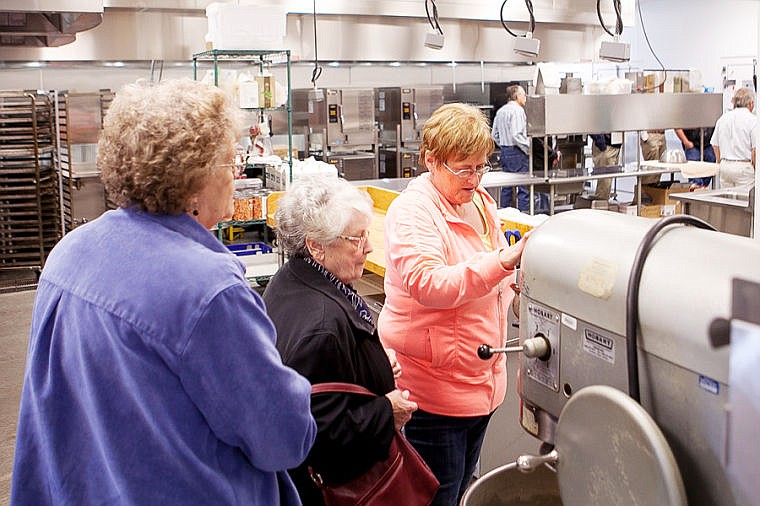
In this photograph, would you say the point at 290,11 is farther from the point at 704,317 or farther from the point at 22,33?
the point at 704,317

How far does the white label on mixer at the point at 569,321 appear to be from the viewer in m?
1.25

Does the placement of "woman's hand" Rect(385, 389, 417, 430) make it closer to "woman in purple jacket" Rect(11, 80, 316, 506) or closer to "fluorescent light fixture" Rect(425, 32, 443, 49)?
"woman in purple jacket" Rect(11, 80, 316, 506)

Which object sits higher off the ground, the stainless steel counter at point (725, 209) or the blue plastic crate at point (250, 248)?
the stainless steel counter at point (725, 209)

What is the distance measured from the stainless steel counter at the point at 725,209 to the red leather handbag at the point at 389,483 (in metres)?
2.42

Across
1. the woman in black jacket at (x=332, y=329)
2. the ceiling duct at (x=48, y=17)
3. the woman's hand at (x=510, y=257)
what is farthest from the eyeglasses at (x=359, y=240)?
the ceiling duct at (x=48, y=17)

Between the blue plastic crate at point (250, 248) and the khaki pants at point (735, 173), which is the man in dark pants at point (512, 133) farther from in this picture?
the blue plastic crate at point (250, 248)

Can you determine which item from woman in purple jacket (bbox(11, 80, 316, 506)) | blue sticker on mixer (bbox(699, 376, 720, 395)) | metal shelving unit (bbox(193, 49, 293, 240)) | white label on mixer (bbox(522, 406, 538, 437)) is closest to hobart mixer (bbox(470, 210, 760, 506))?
blue sticker on mixer (bbox(699, 376, 720, 395))

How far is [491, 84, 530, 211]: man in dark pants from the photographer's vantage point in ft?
32.2

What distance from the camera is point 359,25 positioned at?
26.9ft

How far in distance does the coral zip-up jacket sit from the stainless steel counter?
2045mm

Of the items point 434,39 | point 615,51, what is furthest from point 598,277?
point 434,39

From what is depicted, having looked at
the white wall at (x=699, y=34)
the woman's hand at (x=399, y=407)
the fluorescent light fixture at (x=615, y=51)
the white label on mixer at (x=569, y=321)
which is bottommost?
the woman's hand at (x=399, y=407)

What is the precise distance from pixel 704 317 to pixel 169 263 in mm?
812

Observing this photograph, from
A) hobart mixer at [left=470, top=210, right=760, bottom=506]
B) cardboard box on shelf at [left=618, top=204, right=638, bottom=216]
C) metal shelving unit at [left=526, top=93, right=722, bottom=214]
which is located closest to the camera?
hobart mixer at [left=470, top=210, right=760, bottom=506]
